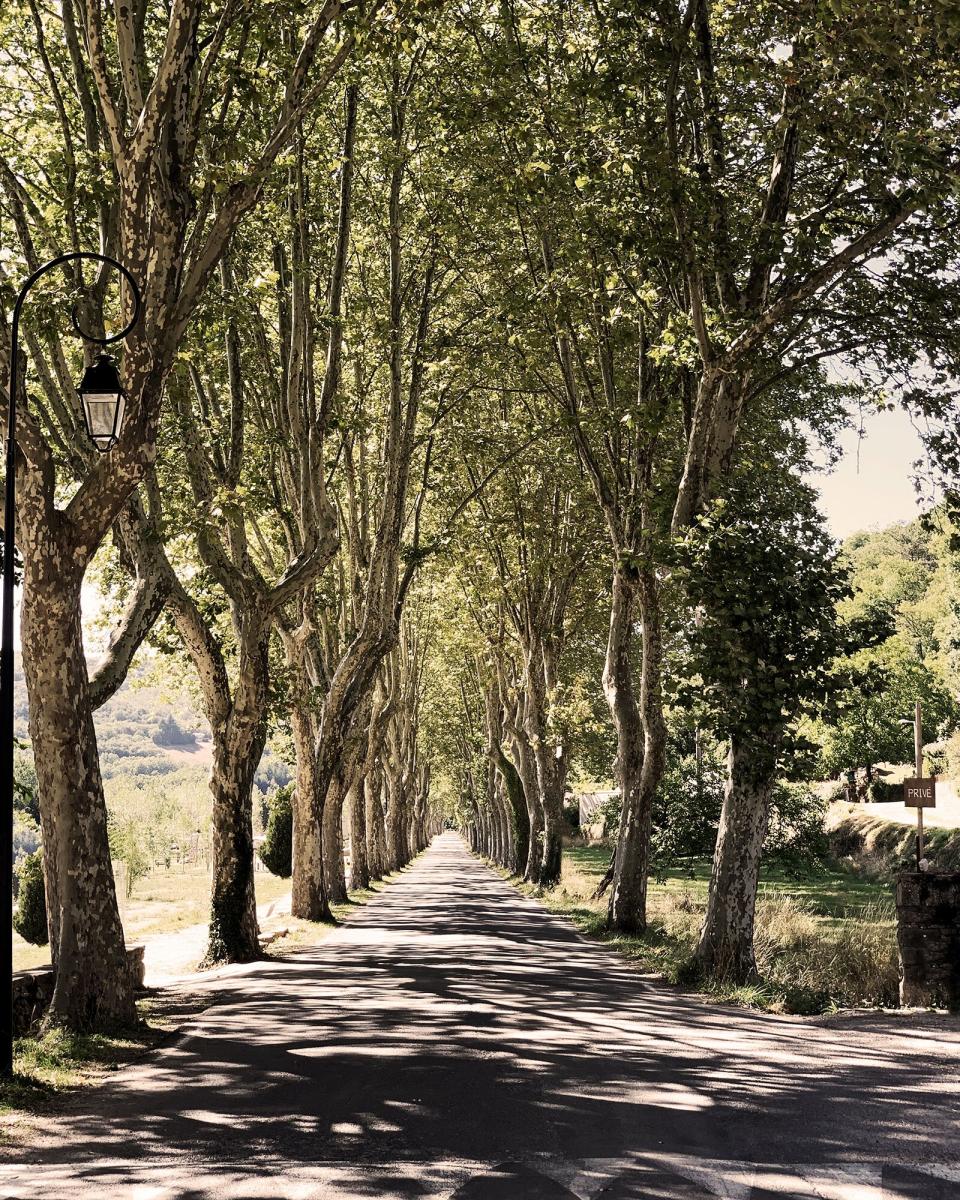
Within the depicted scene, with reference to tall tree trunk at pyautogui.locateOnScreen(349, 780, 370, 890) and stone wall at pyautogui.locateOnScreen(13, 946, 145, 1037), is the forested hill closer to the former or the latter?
tall tree trunk at pyautogui.locateOnScreen(349, 780, 370, 890)

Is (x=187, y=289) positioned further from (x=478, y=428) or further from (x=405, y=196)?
(x=478, y=428)

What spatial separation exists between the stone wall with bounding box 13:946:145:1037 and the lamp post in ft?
4.79

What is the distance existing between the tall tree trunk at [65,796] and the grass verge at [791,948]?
6.46m

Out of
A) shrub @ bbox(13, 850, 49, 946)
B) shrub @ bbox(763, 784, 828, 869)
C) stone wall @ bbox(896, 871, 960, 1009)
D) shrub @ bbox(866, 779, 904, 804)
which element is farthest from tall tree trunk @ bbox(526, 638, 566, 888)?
shrub @ bbox(866, 779, 904, 804)

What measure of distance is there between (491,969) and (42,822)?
23.6ft

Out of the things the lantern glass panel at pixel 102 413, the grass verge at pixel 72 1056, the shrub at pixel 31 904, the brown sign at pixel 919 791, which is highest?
the lantern glass panel at pixel 102 413

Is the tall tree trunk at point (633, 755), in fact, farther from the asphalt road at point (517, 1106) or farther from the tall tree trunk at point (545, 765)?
the tall tree trunk at point (545, 765)

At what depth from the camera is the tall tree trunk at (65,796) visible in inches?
383

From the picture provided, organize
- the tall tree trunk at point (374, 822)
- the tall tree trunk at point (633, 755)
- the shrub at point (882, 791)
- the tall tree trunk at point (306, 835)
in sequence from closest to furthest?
1. the tall tree trunk at point (633, 755)
2. the tall tree trunk at point (306, 835)
3. the tall tree trunk at point (374, 822)
4. the shrub at point (882, 791)

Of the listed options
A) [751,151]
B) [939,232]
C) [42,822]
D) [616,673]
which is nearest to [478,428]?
[616,673]

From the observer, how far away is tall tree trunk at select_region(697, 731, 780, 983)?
13109 millimetres

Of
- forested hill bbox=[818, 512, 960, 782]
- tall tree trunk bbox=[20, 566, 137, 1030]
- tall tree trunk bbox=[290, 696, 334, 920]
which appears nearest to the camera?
tall tree trunk bbox=[20, 566, 137, 1030]

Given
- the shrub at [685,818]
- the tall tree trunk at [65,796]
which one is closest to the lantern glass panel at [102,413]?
the tall tree trunk at [65,796]

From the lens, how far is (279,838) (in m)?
41.3
